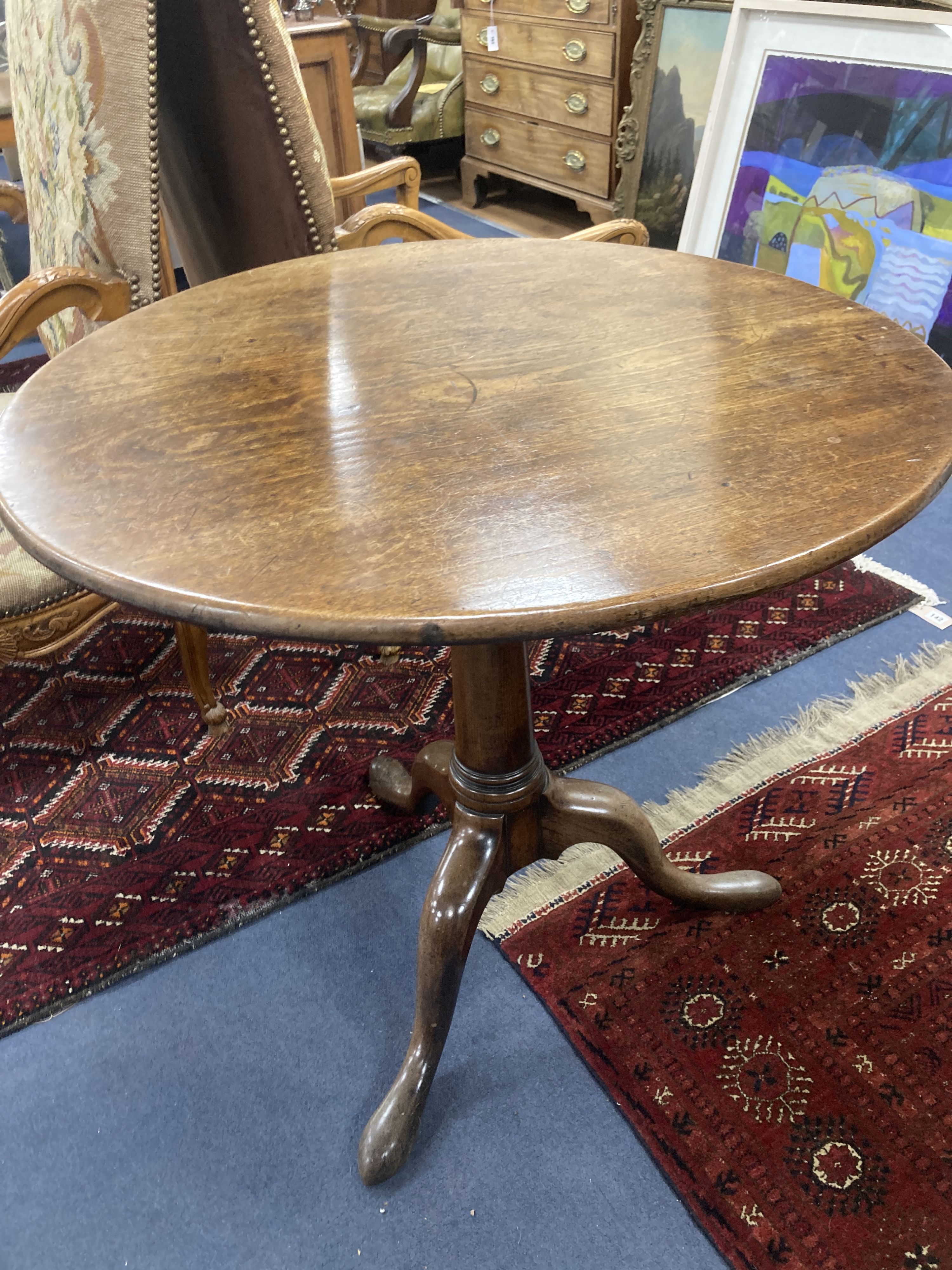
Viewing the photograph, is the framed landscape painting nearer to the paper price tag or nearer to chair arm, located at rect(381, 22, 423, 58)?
the paper price tag

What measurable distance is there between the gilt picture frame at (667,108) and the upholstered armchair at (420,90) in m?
1.30

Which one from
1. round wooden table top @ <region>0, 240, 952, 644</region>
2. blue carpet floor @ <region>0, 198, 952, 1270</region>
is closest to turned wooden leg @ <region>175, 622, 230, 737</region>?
blue carpet floor @ <region>0, 198, 952, 1270</region>

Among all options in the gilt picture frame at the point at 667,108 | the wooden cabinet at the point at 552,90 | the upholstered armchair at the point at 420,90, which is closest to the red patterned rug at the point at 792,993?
the gilt picture frame at the point at 667,108

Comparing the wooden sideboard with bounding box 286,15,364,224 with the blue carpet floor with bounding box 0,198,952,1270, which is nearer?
the blue carpet floor with bounding box 0,198,952,1270

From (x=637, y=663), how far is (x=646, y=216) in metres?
2.05

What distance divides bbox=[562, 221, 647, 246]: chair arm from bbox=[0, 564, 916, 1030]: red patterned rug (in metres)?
0.70

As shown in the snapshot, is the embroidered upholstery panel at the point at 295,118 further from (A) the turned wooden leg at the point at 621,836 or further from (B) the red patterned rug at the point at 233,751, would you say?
(A) the turned wooden leg at the point at 621,836

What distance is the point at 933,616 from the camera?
1729 millimetres

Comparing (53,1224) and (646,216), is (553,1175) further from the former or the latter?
(646,216)

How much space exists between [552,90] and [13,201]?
7.08ft

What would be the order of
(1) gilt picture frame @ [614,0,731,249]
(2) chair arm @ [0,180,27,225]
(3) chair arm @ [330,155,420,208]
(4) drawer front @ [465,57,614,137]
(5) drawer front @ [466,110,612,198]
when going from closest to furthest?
(3) chair arm @ [330,155,420,208] < (2) chair arm @ [0,180,27,225] < (1) gilt picture frame @ [614,0,731,249] < (4) drawer front @ [465,57,614,137] < (5) drawer front @ [466,110,612,198]

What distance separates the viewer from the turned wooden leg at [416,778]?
119cm

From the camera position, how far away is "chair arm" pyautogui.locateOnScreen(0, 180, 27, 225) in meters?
1.98

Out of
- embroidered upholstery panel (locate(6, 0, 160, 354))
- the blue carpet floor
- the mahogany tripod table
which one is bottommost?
the blue carpet floor
